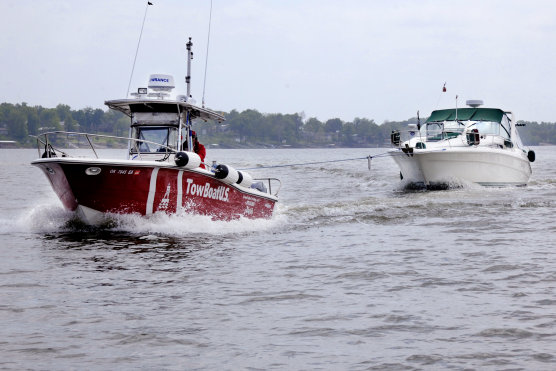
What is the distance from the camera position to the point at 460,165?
79.9ft

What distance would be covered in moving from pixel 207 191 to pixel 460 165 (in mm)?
12769

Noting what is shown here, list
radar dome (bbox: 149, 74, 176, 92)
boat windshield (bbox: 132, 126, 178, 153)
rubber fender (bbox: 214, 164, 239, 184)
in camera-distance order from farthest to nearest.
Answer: radar dome (bbox: 149, 74, 176, 92), boat windshield (bbox: 132, 126, 178, 153), rubber fender (bbox: 214, 164, 239, 184)

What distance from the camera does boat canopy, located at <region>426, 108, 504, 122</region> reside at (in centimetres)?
2697

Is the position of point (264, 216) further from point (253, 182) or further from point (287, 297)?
point (287, 297)

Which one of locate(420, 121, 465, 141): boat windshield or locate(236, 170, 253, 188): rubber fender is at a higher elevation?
locate(420, 121, 465, 141): boat windshield

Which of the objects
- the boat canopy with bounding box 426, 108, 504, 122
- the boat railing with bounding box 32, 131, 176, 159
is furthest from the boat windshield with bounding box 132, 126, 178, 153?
the boat canopy with bounding box 426, 108, 504, 122

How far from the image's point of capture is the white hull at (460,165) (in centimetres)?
2420

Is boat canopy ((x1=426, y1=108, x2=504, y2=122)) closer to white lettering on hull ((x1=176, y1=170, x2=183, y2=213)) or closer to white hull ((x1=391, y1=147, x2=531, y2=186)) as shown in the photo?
white hull ((x1=391, y1=147, x2=531, y2=186))

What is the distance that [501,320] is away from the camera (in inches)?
290

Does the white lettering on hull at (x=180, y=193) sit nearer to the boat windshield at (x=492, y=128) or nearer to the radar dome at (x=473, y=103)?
the boat windshield at (x=492, y=128)

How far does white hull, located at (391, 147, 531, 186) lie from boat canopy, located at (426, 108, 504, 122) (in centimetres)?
185

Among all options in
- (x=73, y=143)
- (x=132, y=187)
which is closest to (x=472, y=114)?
(x=73, y=143)

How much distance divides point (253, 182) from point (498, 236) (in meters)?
5.81

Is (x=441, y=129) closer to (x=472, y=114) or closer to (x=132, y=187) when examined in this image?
(x=472, y=114)
